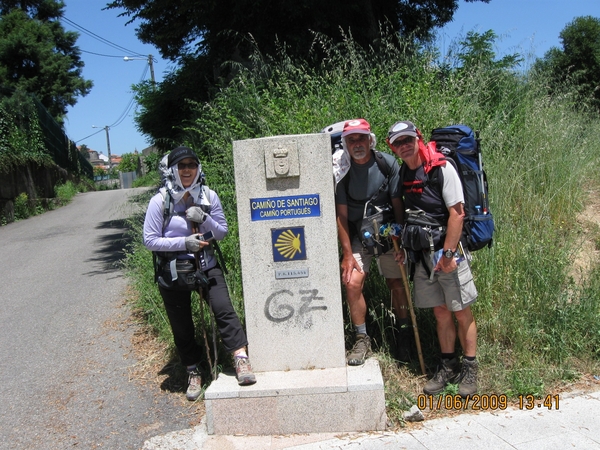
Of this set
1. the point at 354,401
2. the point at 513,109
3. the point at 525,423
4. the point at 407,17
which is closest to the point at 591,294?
the point at 525,423

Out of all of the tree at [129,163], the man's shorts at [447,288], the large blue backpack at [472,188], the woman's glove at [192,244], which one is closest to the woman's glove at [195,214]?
the woman's glove at [192,244]

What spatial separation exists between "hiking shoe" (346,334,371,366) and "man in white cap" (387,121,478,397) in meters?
0.46

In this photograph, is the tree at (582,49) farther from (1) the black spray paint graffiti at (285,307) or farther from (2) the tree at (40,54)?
(2) the tree at (40,54)

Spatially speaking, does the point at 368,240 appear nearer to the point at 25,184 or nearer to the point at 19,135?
the point at 25,184

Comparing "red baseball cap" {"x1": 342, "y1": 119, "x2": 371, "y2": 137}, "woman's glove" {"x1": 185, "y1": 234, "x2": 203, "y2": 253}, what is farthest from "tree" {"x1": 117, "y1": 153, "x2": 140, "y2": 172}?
"red baseball cap" {"x1": 342, "y1": 119, "x2": 371, "y2": 137}

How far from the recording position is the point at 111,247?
9.95 m

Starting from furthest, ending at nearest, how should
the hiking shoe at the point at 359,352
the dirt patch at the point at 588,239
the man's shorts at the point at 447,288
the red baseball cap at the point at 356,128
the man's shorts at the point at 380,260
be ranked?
the dirt patch at the point at 588,239
the man's shorts at the point at 380,260
the hiking shoe at the point at 359,352
the red baseball cap at the point at 356,128
the man's shorts at the point at 447,288

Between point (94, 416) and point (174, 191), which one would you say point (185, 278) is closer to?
point (174, 191)

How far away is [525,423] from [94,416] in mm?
2958

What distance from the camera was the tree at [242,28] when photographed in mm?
7964

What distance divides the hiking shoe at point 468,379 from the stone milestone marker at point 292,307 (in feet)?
2.03

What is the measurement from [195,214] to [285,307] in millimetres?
889

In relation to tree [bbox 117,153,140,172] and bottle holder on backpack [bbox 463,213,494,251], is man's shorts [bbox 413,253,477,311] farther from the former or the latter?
tree [bbox 117,153,140,172]

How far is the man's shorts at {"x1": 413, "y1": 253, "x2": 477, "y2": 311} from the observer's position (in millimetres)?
3580
